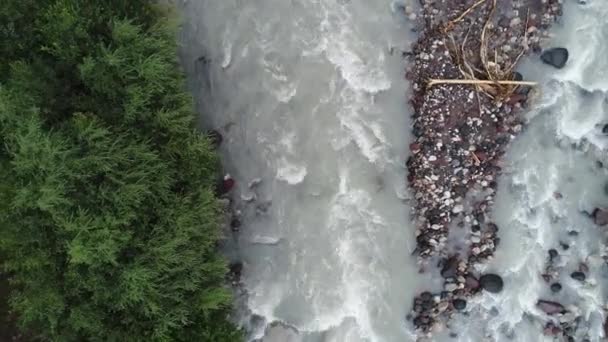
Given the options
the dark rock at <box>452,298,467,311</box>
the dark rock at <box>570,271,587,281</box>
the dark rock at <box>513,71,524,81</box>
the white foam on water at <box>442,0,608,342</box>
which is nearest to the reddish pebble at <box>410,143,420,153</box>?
the white foam on water at <box>442,0,608,342</box>

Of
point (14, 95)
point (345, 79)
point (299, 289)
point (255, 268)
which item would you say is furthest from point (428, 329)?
point (14, 95)

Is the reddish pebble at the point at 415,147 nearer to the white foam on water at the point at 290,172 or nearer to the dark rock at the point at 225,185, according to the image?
the white foam on water at the point at 290,172

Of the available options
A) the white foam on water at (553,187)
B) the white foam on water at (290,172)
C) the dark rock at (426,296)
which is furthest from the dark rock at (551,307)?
the white foam on water at (290,172)

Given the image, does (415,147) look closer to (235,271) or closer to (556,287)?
(556,287)

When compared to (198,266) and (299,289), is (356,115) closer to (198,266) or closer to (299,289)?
(299,289)

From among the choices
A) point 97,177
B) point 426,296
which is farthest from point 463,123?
point 97,177
